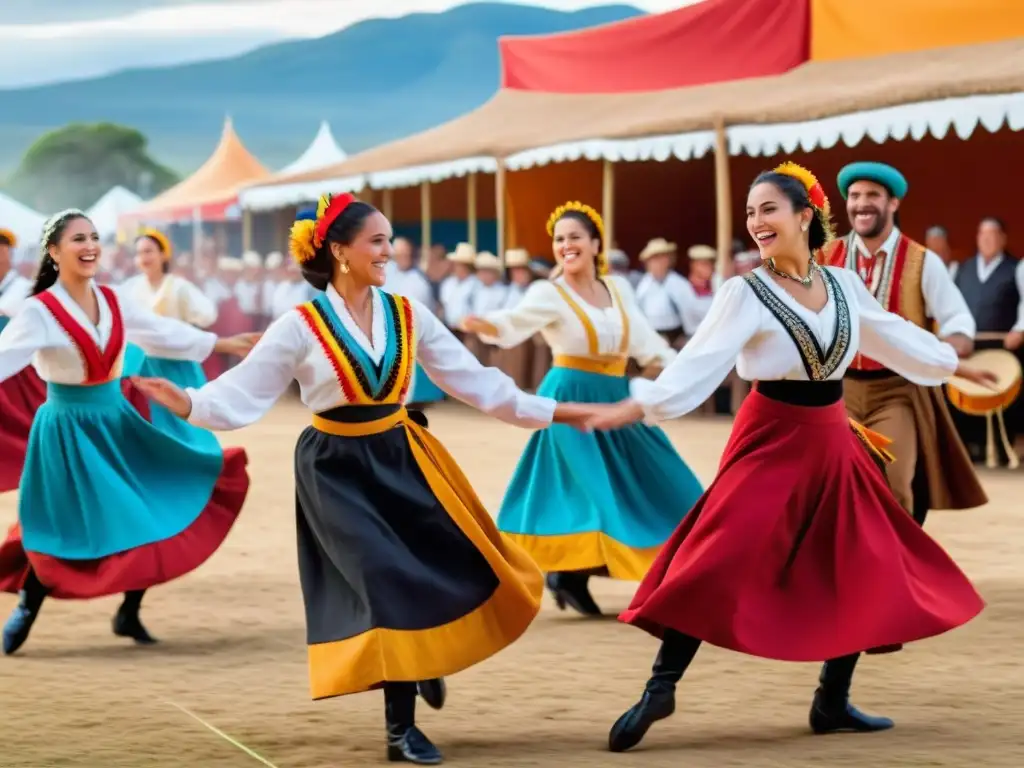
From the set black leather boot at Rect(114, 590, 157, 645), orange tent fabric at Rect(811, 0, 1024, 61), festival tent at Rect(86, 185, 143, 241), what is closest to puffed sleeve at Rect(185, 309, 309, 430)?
black leather boot at Rect(114, 590, 157, 645)

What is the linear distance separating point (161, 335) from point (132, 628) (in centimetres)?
107

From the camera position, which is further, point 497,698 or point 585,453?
point 585,453

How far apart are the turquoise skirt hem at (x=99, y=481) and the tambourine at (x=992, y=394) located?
12.2 ft

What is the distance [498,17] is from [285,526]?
71543 mm

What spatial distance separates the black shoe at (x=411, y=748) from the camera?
177 inches

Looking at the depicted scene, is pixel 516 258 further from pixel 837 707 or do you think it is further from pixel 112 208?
pixel 112 208

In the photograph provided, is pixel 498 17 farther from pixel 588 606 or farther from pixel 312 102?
pixel 588 606

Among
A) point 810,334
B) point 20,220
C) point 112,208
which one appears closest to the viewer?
point 810,334

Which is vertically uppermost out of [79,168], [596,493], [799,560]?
[79,168]

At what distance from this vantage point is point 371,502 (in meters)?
4.68

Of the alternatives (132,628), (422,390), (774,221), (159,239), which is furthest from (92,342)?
(422,390)

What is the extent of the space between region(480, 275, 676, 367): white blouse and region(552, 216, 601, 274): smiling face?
0.10 metres

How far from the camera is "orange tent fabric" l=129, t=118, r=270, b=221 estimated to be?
3084 cm

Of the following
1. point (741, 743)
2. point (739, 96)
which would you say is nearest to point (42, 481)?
point (741, 743)
